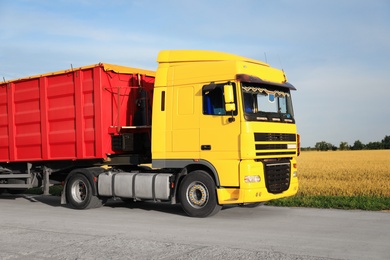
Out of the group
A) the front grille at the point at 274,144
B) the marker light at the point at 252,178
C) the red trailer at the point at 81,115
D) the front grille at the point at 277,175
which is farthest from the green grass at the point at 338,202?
the red trailer at the point at 81,115

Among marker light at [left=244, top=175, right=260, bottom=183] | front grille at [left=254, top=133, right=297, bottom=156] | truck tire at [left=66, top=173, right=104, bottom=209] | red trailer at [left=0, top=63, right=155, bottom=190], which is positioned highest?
red trailer at [left=0, top=63, right=155, bottom=190]

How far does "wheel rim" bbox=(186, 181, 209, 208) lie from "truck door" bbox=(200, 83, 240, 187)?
0.48 meters

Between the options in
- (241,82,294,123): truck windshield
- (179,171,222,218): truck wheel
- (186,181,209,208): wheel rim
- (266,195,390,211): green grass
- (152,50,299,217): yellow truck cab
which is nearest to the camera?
(152,50,299,217): yellow truck cab

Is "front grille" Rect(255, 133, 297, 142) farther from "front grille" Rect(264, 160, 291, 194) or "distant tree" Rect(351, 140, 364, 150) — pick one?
"distant tree" Rect(351, 140, 364, 150)

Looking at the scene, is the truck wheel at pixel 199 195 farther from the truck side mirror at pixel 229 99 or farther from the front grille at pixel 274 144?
the truck side mirror at pixel 229 99

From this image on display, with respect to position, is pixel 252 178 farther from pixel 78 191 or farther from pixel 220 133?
pixel 78 191

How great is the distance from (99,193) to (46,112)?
8.78 ft

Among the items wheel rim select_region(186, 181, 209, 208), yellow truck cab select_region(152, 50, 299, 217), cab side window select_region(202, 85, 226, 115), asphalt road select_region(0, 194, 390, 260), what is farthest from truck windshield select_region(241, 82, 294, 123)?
asphalt road select_region(0, 194, 390, 260)

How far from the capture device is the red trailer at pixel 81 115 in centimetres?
1202

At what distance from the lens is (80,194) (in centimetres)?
1262

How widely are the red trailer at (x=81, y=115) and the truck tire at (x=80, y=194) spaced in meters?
0.55

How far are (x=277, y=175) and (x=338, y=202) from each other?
2527mm

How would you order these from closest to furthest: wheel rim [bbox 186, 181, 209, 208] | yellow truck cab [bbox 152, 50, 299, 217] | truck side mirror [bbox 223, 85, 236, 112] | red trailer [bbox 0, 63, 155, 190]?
truck side mirror [bbox 223, 85, 236, 112] < yellow truck cab [bbox 152, 50, 299, 217] < wheel rim [bbox 186, 181, 209, 208] < red trailer [bbox 0, 63, 155, 190]

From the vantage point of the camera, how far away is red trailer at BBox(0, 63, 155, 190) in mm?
12023
